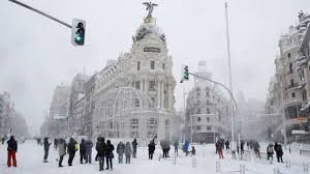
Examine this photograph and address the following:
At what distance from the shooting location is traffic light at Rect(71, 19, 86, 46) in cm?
1246

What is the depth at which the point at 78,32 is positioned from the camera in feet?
41.3

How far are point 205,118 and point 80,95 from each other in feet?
184

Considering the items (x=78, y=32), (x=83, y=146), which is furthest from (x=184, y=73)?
(x=78, y=32)

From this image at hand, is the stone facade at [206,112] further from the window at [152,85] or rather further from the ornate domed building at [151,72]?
the window at [152,85]

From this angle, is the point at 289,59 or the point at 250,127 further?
the point at 250,127

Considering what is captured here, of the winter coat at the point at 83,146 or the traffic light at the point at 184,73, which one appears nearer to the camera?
the winter coat at the point at 83,146

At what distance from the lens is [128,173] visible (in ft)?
58.1

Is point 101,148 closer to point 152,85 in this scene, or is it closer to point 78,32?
point 78,32

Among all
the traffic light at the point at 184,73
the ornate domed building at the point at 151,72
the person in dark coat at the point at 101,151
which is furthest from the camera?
the ornate domed building at the point at 151,72

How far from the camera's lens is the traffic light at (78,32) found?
1246 cm

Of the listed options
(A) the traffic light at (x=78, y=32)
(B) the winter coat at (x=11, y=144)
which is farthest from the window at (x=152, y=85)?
(A) the traffic light at (x=78, y=32)

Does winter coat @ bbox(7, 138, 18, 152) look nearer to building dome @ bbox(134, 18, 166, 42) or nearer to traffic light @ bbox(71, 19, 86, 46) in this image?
traffic light @ bbox(71, 19, 86, 46)

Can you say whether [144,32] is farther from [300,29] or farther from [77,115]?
[77,115]

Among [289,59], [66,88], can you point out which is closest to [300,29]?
[289,59]
